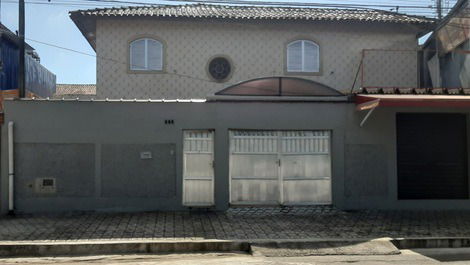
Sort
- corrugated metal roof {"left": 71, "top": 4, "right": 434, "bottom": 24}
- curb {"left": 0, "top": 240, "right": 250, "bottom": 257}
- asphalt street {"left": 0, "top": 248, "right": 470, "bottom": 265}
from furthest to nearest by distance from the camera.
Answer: corrugated metal roof {"left": 71, "top": 4, "right": 434, "bottom": 24} < curb {"left": 0, "top": 240, "right": 250, "bottom": 257} < asphalt street {"left": 0, "top": 248, "right": 470, "bottom": 265}

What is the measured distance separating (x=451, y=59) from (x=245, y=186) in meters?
9.85

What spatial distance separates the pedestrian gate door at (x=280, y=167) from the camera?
1316 centimetres

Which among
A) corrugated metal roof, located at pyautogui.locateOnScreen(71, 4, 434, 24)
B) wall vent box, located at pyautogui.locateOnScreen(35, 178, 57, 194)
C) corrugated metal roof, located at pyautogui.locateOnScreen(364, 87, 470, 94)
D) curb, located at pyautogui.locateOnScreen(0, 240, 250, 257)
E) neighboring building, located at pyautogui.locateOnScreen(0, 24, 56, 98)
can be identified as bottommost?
curb, located at pyautogui.locateOnScreen(0, 240, 250, 257)

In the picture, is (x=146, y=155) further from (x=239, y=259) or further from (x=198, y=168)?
(x=239, y=259)

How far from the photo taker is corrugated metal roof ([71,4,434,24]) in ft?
58.0

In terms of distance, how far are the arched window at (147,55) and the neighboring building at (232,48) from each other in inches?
1.4

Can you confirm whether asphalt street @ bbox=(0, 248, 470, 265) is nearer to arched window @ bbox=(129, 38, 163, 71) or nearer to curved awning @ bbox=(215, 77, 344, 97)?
curved awning @ bbox=(215, 77, 344, 97)

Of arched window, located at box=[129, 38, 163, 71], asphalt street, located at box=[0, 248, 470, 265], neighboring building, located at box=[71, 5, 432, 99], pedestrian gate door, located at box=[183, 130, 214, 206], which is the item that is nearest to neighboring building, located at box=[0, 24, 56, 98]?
neighboring building, located at box=[71, 5, 432, 99]

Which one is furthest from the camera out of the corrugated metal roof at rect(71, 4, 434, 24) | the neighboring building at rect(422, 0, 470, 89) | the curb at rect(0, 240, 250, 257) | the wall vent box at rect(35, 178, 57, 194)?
the corrugated metal roof at rect(71, 4, 434, 24)

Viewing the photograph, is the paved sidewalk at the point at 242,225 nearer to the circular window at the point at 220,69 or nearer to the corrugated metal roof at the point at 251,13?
the circular window at the point at 220,69

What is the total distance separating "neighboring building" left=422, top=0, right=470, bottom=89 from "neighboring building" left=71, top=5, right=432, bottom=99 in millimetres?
672

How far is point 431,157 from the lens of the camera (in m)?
13.8

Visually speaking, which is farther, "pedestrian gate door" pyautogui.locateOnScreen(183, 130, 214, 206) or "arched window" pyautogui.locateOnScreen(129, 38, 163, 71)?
"arched window" pyautogui.locateOnScreen(129, 38, 163, 71)

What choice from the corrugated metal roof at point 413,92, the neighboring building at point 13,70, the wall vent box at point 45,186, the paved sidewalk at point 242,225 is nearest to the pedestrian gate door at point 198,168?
the paved sidewalk at point 242,225
